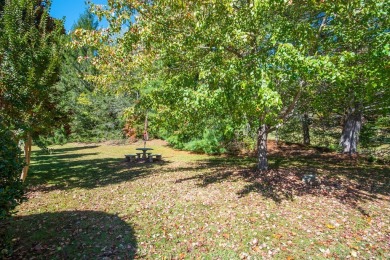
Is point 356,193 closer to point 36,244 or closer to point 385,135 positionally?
point 36,244

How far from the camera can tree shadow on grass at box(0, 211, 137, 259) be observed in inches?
188

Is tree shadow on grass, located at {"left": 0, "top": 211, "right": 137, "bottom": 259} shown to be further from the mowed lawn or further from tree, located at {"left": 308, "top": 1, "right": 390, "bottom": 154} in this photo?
tree, located at {"left": 308, "top": 1, "right": 390, "bottom": 154}

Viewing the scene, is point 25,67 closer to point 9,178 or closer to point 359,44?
point 9,178

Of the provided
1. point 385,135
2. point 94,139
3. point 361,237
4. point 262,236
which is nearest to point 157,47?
point 262,236

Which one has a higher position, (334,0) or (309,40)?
(334,0)

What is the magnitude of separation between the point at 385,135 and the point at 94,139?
2915cm

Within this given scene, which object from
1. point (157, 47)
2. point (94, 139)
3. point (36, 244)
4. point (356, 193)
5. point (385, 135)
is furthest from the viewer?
point (94, 139)

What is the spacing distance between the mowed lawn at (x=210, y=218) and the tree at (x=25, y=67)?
2858mm

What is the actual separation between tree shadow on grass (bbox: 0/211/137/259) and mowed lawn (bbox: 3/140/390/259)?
21 mm

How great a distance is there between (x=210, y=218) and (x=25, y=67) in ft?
23.3

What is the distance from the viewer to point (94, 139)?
2995cm

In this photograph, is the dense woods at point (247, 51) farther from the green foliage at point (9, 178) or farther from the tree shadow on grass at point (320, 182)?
the green foliage at point (9, 178)

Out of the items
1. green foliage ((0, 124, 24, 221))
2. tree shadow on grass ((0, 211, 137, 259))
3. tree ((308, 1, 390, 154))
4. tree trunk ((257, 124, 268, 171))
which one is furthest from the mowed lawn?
tree ((308, 1, 390, 154))

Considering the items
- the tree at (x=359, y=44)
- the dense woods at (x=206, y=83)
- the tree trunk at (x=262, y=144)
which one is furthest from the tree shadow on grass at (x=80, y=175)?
the tree at (x=359, y=44)
